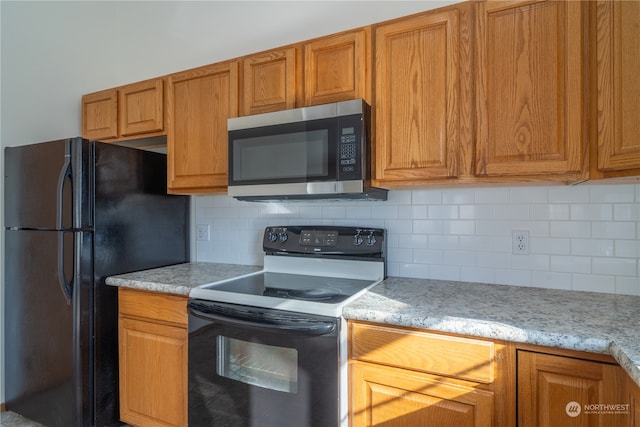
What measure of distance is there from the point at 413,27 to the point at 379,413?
155cm

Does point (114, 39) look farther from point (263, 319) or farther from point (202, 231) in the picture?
point (263, 319)

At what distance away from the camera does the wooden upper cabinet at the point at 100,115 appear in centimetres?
225

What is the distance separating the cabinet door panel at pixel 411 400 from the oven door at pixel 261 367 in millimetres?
96

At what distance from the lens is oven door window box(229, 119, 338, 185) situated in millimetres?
1535

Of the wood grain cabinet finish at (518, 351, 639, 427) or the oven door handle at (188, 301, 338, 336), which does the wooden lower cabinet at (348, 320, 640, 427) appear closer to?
the wood grain cabinet finish at (518, 351, 639, 427)

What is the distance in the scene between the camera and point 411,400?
1157 mm

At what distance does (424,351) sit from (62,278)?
1.77m

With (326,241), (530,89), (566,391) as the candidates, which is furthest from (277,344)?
(530,89)

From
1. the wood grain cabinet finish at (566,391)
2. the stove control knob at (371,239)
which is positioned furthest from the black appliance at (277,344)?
the wood grain cabinet finish at (566,391)

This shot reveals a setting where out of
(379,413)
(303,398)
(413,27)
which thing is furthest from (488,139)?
(303,398)

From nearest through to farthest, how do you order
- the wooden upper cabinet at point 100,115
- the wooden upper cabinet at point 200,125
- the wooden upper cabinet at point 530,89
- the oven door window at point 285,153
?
the wooden upper cabinet at point 530,89 < the oven door window at point 285,153 < the wooden upper cabinet at point 200,125 < the wooden upper cabinet at point 100,115

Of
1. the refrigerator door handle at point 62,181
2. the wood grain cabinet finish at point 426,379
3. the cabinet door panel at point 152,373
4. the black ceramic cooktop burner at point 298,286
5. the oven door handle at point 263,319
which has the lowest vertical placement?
the cabinet door panel at point 152,373

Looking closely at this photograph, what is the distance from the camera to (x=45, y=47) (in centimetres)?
229

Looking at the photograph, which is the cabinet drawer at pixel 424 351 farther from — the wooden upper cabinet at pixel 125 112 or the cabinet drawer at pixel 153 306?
the wooden upper cabinet at pixel 125 112
